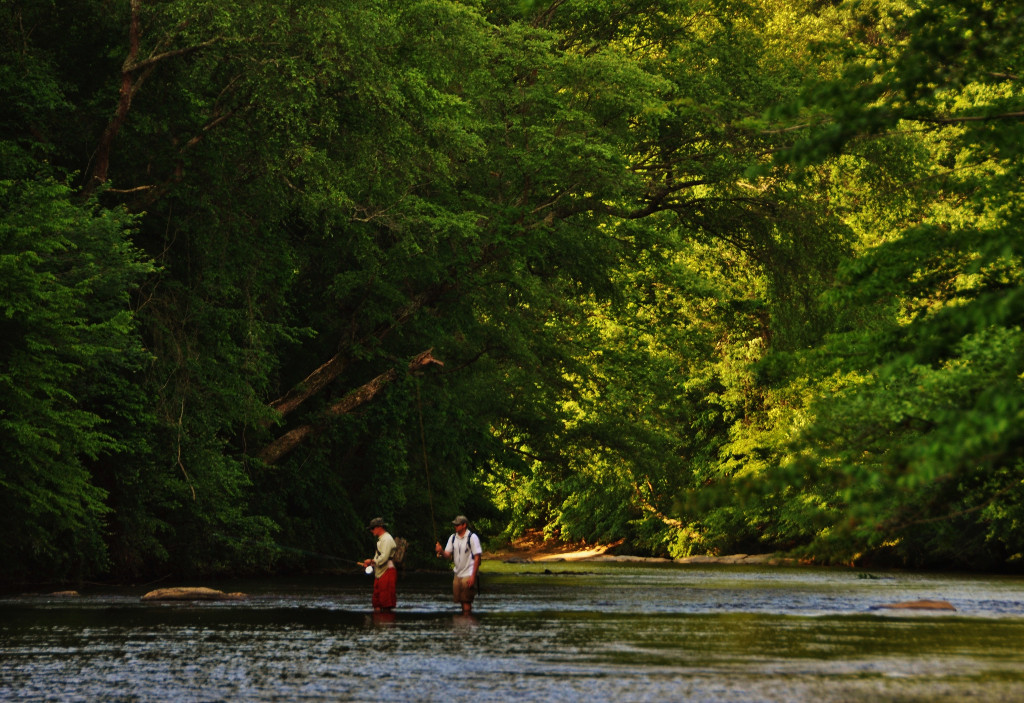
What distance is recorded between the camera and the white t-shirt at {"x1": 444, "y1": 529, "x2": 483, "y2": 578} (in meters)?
22.5

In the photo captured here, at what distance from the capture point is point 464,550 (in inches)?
893

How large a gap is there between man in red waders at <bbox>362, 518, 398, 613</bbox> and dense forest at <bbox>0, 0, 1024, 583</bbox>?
479cm

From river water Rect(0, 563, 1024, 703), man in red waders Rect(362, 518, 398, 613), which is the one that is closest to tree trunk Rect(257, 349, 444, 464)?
river water Rect(0, 563, 1024, 703)

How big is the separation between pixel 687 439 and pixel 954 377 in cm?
4721

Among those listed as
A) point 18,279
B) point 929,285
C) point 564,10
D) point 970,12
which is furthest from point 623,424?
point 970,12

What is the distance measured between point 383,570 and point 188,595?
216 inches

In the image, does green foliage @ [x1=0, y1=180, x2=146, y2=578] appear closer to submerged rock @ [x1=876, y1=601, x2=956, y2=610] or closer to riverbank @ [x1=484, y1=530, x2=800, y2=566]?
submerged rock @ [x1=876, y1=601, x2=956, y2=610]

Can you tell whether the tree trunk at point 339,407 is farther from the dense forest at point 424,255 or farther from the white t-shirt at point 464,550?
the white t-shirt at point 464,550

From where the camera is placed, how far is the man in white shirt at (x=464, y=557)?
22.6m

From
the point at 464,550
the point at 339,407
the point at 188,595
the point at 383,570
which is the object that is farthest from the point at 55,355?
the point at 339,407

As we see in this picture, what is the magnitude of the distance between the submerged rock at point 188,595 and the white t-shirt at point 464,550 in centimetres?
569

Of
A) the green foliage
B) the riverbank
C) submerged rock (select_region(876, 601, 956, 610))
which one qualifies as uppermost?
the green foliage

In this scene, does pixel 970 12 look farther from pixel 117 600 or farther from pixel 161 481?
pixel 161 481

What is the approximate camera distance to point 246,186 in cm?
3023
